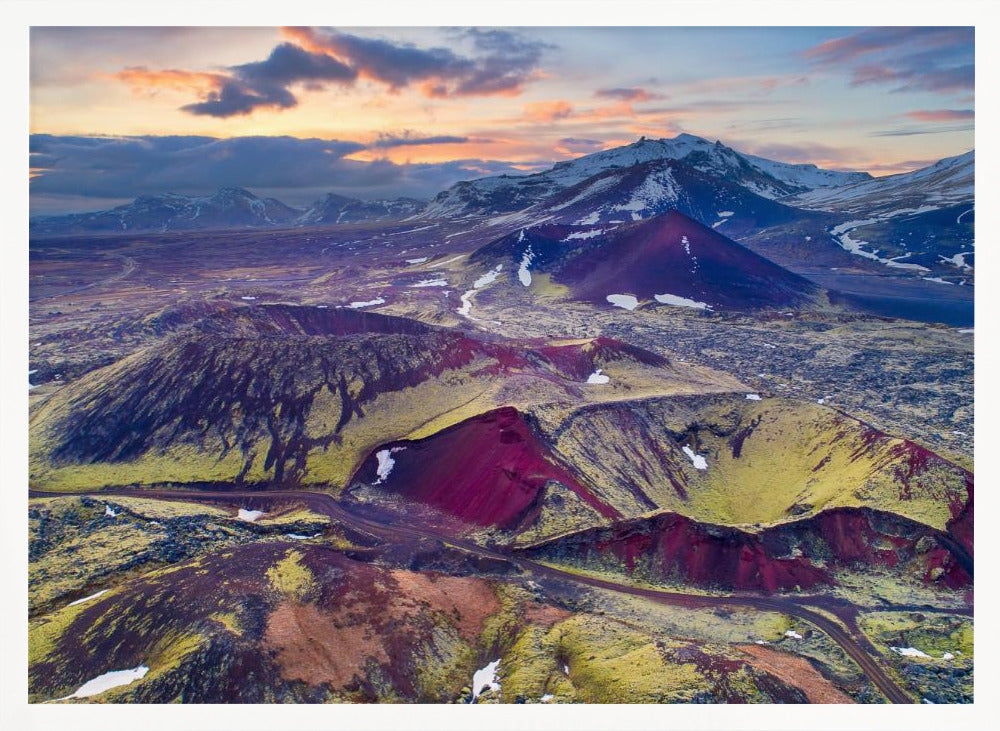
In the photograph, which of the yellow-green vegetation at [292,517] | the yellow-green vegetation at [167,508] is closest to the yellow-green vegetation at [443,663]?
the yellow-green vegetation at [292,517]

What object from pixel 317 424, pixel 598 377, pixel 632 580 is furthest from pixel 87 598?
pixel 598 377

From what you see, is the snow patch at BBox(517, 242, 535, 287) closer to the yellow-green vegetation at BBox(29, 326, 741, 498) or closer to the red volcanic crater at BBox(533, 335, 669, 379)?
the red volcanic crater at BBox(533, 335, 669, 379)

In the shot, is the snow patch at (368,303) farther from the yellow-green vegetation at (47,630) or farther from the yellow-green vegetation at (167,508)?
the yellow-green vegetation at (47,630)

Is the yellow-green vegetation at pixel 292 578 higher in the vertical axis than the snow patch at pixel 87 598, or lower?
higher

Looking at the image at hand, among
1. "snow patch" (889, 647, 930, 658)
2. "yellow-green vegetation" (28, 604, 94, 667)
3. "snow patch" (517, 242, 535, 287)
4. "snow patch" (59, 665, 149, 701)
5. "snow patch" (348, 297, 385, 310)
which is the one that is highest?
"snow patch" (517, 242, 535, 287)

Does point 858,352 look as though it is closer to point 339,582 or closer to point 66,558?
point 339,582

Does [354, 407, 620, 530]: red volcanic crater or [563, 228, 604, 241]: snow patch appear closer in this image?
[354, 407, 620, 530]: red volcanic crater

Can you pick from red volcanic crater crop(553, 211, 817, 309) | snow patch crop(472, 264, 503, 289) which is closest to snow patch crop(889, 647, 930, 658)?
red volcanic crater crop(553, 211, 817, 309)

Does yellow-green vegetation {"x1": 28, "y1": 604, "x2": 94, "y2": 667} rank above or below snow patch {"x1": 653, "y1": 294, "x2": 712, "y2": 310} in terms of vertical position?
below
